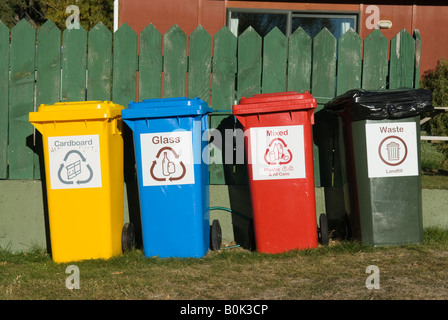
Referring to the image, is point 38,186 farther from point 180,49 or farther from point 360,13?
point 360,13

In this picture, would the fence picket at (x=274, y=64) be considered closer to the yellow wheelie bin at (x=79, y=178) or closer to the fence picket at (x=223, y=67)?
the fence picket at (x=223, y=67)

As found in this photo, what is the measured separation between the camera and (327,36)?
540 centimetres

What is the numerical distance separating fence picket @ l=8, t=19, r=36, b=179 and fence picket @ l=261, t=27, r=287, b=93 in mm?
2199

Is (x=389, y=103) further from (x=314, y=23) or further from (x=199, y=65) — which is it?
(x=314, y=23)

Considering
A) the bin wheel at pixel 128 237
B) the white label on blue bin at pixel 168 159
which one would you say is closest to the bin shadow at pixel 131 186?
the bin wheel at pixel 128 237

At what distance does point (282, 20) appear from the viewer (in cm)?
998

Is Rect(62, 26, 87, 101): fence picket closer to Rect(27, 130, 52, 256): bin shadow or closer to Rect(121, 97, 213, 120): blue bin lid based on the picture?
Rect(27, 130, 52, 256): bin shadow

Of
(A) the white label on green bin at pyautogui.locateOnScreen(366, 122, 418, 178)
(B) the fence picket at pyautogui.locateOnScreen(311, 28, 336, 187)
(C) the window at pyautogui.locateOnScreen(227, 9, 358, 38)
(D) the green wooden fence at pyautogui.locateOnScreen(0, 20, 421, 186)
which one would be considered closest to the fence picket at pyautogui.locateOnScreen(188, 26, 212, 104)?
(D) the green wooden fence at pyautogui.locateOnScreen(0, 20, 421, 186)

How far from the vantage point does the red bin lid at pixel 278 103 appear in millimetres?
4727

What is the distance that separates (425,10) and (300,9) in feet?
7.65

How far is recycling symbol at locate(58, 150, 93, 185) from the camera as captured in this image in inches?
187

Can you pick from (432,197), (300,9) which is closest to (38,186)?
(432,197)

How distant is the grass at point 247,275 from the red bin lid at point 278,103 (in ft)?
3.93

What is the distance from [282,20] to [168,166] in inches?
235
